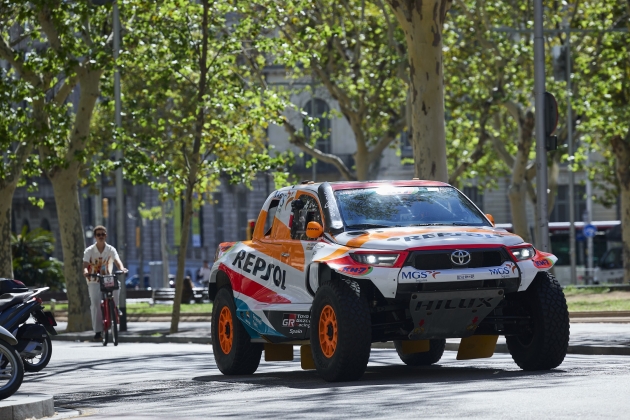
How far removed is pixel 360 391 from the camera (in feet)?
36.0

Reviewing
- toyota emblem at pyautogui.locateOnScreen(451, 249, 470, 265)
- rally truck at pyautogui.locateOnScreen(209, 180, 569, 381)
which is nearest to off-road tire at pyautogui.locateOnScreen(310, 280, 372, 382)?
rally truck at pyautogui.locateOnScreen(209, 180, 569, 381)

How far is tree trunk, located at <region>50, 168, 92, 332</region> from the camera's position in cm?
2892

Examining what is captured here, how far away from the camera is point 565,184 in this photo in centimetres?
7362

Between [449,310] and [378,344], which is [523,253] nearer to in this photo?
[449,310]

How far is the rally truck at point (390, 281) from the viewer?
1152 centimetres

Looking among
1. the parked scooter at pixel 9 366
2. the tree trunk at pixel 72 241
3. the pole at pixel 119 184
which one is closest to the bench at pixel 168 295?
the pole at pixel 119 184

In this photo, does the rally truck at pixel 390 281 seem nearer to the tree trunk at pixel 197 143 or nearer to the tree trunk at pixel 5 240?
the tree trunk at pixel 197 143

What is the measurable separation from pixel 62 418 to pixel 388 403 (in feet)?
7.80

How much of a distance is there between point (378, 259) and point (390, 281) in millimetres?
221

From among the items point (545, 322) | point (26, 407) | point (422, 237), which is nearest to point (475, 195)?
point (545, 322)

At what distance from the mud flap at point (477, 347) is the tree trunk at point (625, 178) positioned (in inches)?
1127

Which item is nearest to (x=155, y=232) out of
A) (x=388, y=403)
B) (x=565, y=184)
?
(x=565, y=184)

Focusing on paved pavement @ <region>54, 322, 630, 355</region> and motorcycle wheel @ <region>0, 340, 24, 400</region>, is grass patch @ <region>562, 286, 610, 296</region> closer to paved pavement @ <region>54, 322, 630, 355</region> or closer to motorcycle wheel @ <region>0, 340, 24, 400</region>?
paved pavement @ <region>54, 322, 630, 355</region>

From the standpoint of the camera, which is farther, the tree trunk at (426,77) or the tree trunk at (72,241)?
the tree trunk at (72,241)
